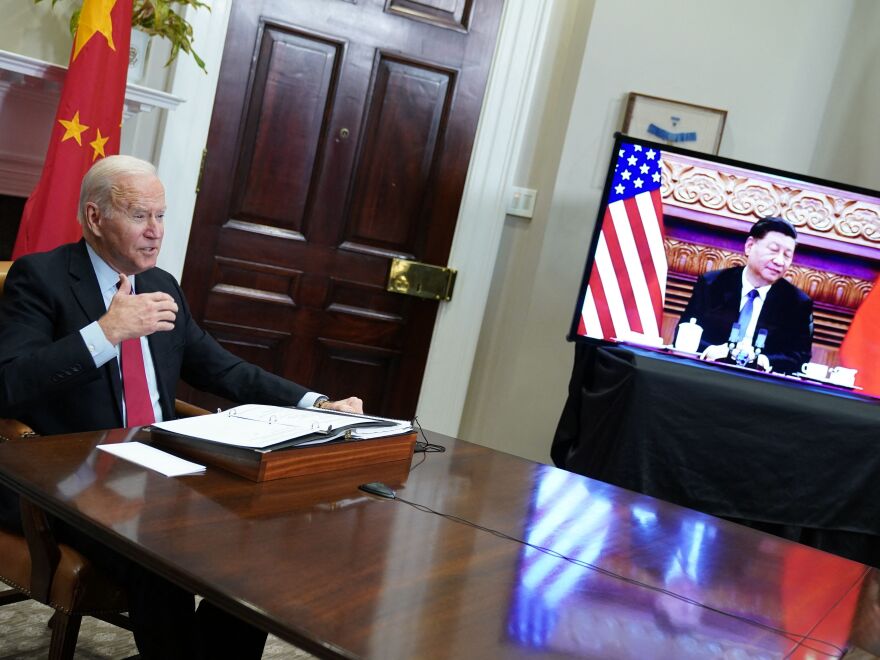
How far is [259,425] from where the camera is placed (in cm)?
182

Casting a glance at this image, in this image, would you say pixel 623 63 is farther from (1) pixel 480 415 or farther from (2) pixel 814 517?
(2) pixel 814 517

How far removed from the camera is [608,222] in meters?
3.57

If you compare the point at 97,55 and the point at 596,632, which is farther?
the point at 97,55

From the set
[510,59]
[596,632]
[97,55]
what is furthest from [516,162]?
[596,632]

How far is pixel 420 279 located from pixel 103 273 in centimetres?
217

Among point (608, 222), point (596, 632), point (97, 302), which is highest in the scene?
point (608, 222)

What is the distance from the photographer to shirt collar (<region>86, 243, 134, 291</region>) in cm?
213

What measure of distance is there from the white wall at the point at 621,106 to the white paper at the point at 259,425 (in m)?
2.26

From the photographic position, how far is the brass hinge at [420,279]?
419cm

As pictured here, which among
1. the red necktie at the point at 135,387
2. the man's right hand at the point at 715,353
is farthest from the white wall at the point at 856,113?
the red necktie at the point at 135,387

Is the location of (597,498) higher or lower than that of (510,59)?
lower

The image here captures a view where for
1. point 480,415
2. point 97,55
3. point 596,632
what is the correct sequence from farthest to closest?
point 480,415
point 97,55
point 596,632

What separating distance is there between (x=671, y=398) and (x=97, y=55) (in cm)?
207

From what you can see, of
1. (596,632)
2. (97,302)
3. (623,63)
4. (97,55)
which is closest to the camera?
(596,632)
